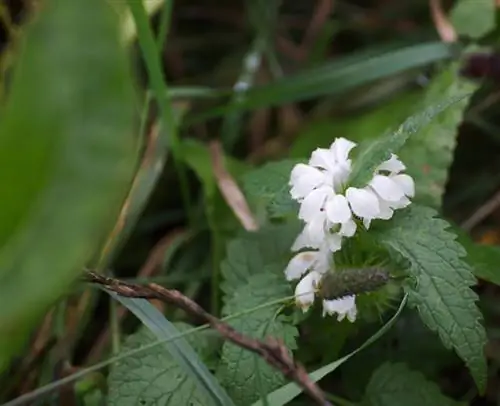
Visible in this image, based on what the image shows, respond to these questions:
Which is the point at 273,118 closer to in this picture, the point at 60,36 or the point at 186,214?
the point at 186,214

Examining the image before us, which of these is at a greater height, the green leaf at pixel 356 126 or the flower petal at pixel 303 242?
the flower petal at pixel 303 242

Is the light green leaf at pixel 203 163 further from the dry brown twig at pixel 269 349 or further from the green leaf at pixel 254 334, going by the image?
the dry brown twig at pixel 269 349

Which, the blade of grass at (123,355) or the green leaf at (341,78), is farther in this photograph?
the green leaf at (341,78)

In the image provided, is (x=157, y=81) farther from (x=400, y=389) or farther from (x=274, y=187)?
(x=400, y=389)

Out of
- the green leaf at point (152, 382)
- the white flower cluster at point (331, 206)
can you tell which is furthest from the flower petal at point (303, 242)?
the green leaf at point (152, 382)

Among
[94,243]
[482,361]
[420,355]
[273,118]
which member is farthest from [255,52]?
[94,243]

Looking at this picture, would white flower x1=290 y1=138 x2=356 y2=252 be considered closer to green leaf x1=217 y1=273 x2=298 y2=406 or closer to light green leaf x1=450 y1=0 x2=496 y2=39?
green leaf x1=217 y1=273 x2=298 y2=406
